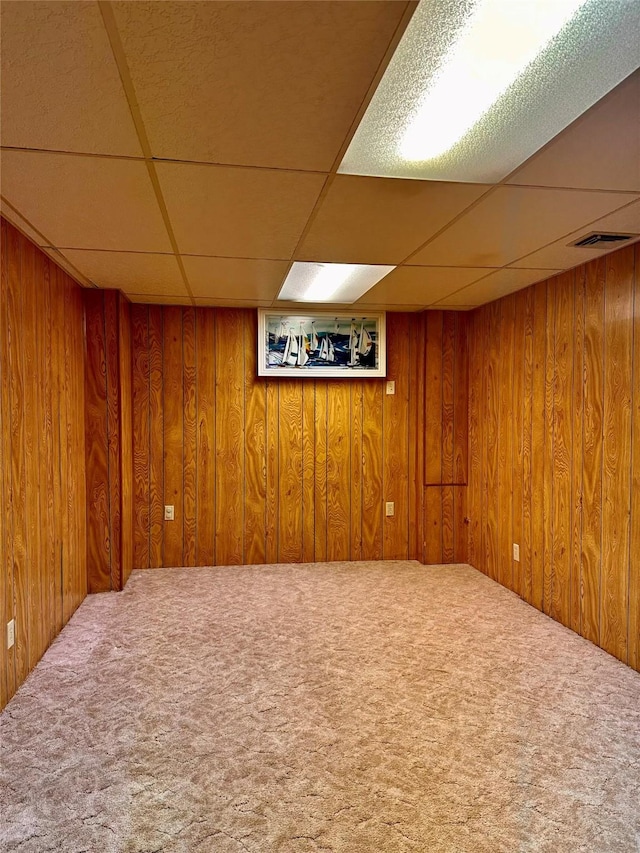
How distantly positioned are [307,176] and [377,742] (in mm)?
2158

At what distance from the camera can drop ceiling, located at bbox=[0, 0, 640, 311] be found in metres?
1.22

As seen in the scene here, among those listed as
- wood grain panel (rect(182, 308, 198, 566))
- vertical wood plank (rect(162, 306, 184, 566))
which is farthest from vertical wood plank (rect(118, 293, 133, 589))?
wood grain panel (rect(182, 308, 198, 566))

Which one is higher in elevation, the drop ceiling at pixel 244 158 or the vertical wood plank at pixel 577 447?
the drop ceiling at pixel 244 158

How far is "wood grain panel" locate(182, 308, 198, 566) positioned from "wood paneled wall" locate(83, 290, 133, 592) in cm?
64

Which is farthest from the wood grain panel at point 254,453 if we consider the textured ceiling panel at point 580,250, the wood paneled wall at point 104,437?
the textured ceiling panel at point 580,250

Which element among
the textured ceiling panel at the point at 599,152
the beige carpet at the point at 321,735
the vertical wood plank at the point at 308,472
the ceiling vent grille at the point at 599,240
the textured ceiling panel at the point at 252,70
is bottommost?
the beige carpet at the point at 321,735

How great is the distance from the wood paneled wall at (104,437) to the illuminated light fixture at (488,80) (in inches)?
103

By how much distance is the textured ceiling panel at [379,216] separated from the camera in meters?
2.05

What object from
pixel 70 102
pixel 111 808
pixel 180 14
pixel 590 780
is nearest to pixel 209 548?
pixel 111 808

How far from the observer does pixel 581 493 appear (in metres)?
3.20

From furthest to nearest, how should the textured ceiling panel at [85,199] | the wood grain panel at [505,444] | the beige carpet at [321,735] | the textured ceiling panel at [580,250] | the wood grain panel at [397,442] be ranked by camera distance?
the wood grain panel at [397,442], the wood grain panel at [505,444], the textured ceiling panel at [580,250], the textured ceiling panel at [85,199], the beige carpet at [321,735]

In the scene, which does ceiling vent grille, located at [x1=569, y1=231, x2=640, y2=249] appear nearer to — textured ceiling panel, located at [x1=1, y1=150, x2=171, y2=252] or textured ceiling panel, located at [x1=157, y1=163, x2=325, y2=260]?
textured ceiling panel, located at [x1=157, y1=163, x2=325, y2=260]

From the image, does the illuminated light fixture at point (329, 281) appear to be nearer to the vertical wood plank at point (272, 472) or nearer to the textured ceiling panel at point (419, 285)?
the textured ceiling panel at point (419, 285)

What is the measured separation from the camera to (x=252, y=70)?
135cm
